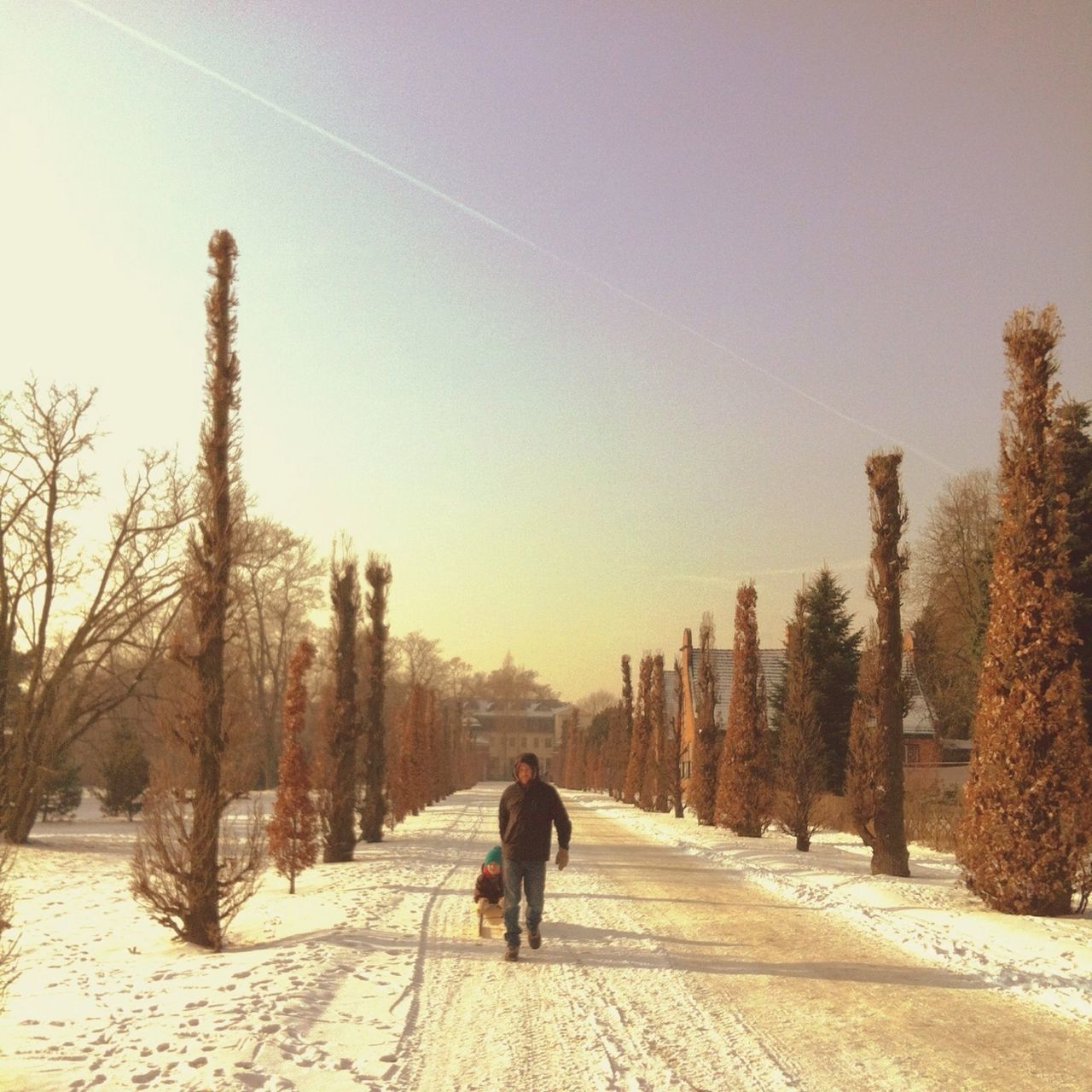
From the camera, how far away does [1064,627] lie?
12.7 m

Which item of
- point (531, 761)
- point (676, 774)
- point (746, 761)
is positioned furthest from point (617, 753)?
point (531, 761)

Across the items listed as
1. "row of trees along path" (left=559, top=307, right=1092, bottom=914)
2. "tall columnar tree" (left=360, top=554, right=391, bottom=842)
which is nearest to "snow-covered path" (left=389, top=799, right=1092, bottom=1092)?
"row of trees along path" (left=559, top=307, right=1092, bottom=914)

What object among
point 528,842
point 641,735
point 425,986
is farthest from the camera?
point 641,735

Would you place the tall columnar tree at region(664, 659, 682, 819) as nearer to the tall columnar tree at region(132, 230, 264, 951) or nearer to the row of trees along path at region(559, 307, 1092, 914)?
the row of trees along path at region(559, 307, 1092, 914)

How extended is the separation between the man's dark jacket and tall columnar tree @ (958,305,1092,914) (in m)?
5.70

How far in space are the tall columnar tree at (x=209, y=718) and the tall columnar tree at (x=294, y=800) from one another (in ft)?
19.2

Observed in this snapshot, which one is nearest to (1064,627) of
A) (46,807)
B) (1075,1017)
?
(1075,1017)

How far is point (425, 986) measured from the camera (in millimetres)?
8570

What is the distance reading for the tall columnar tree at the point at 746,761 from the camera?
2656 cm

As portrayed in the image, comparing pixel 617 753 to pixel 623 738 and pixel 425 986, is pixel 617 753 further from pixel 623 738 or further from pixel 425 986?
pixel 425 986

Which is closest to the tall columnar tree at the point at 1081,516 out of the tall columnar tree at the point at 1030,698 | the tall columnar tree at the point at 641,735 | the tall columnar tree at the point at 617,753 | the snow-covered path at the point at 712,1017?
the tall columnar tree at the point at 1030,698

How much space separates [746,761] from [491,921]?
16.7 metres

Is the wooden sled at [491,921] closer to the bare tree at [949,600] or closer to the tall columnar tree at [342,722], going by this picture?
the tall columnar tree at [342,722]

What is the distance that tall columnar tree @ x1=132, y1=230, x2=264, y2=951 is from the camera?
10656mm
